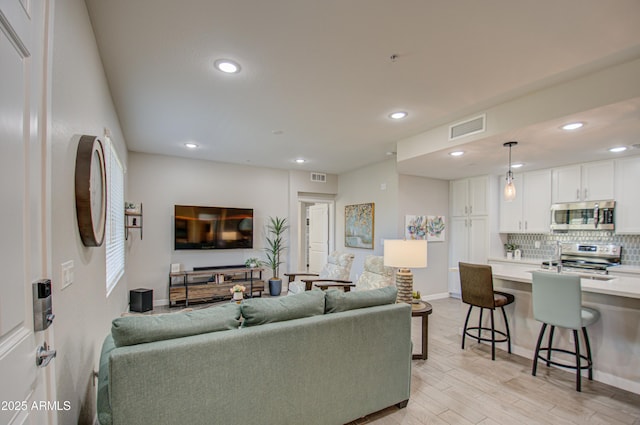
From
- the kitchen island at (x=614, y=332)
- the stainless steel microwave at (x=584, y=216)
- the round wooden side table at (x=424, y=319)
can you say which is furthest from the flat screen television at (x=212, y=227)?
the stainless steel microwave at (x=584, y=216)

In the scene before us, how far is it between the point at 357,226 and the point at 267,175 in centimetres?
216

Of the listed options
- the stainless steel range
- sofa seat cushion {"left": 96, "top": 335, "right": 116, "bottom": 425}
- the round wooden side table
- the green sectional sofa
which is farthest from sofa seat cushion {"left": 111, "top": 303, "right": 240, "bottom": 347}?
the stainless steel range

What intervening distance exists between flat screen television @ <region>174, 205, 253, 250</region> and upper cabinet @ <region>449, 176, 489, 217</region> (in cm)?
403

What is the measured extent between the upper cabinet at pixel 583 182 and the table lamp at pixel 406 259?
3118mm

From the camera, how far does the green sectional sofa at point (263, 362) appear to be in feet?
4.71

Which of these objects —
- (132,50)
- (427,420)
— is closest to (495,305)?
(427,420)

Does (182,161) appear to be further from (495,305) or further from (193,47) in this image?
(495,305)

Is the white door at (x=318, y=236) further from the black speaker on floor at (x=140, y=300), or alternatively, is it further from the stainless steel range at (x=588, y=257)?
the stainless steel range at (x=588, y=257)

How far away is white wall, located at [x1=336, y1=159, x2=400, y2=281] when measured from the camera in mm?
5430

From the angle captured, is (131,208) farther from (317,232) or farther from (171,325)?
(317,232)

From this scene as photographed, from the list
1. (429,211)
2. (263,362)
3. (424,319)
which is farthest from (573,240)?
(263,362)

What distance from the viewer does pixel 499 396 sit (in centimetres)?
248

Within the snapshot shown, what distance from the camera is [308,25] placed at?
1.89 meters

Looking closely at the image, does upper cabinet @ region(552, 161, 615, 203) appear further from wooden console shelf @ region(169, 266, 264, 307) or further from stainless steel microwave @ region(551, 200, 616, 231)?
wooden console shelf @ region(169, 266, 264, 307)
